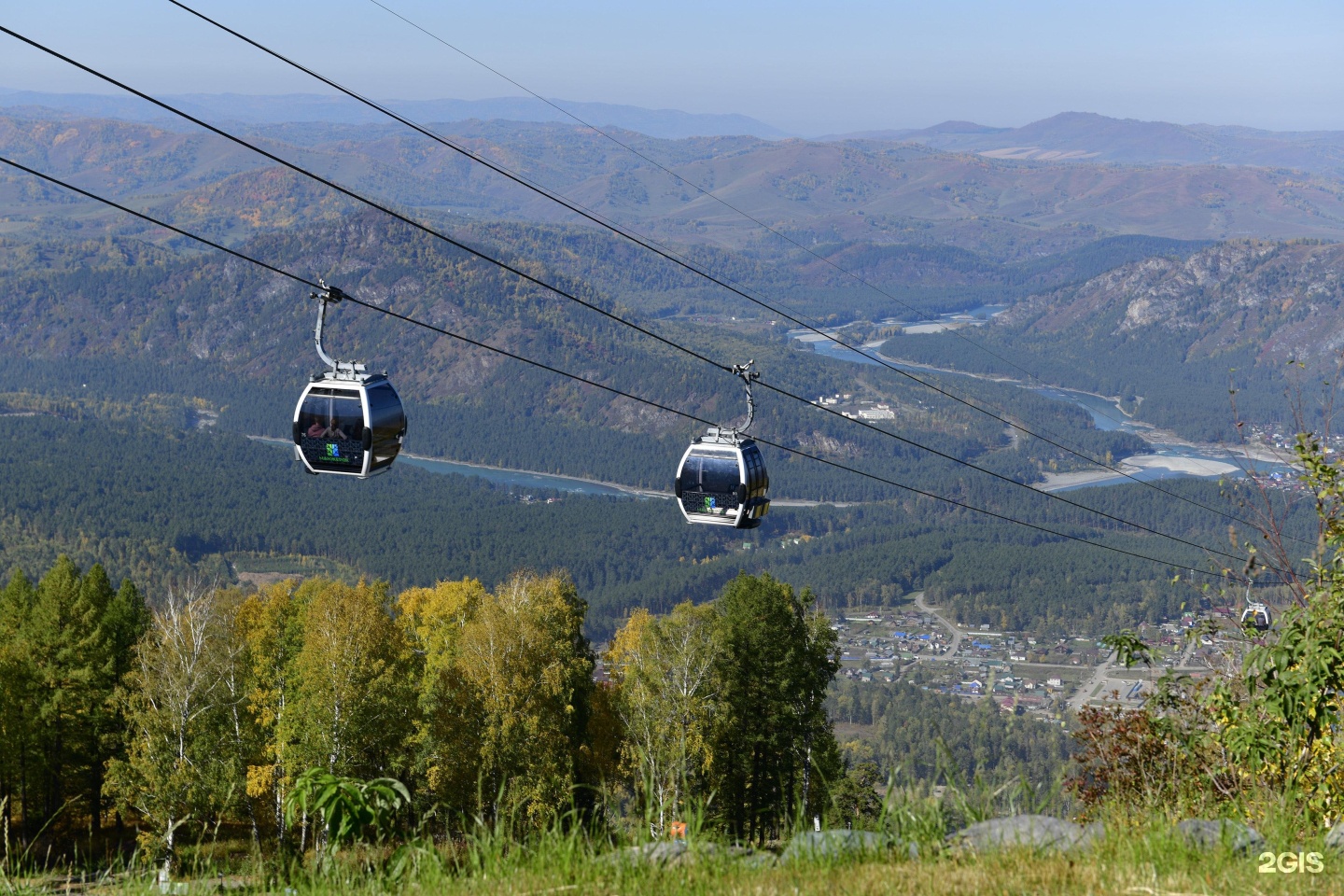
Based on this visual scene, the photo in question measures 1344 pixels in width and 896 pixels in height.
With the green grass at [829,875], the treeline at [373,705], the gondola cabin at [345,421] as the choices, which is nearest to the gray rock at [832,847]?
the green grass at [829,875]

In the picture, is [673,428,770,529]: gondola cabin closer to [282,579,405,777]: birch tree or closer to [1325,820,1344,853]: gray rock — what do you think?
[282,579,405,777]: birch tree

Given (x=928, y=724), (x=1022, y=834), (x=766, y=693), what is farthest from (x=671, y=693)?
(x=928, y=724)

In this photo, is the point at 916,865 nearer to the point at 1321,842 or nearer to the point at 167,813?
the point at 1321,842

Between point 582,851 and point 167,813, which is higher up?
point 582,851

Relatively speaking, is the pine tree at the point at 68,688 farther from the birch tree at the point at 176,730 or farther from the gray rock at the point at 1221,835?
the gray rock at the point at 1221,835

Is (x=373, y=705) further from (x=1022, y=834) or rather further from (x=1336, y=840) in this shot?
(x=1336, y=840)

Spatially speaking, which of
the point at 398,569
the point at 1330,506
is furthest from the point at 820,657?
the point at 398,569
